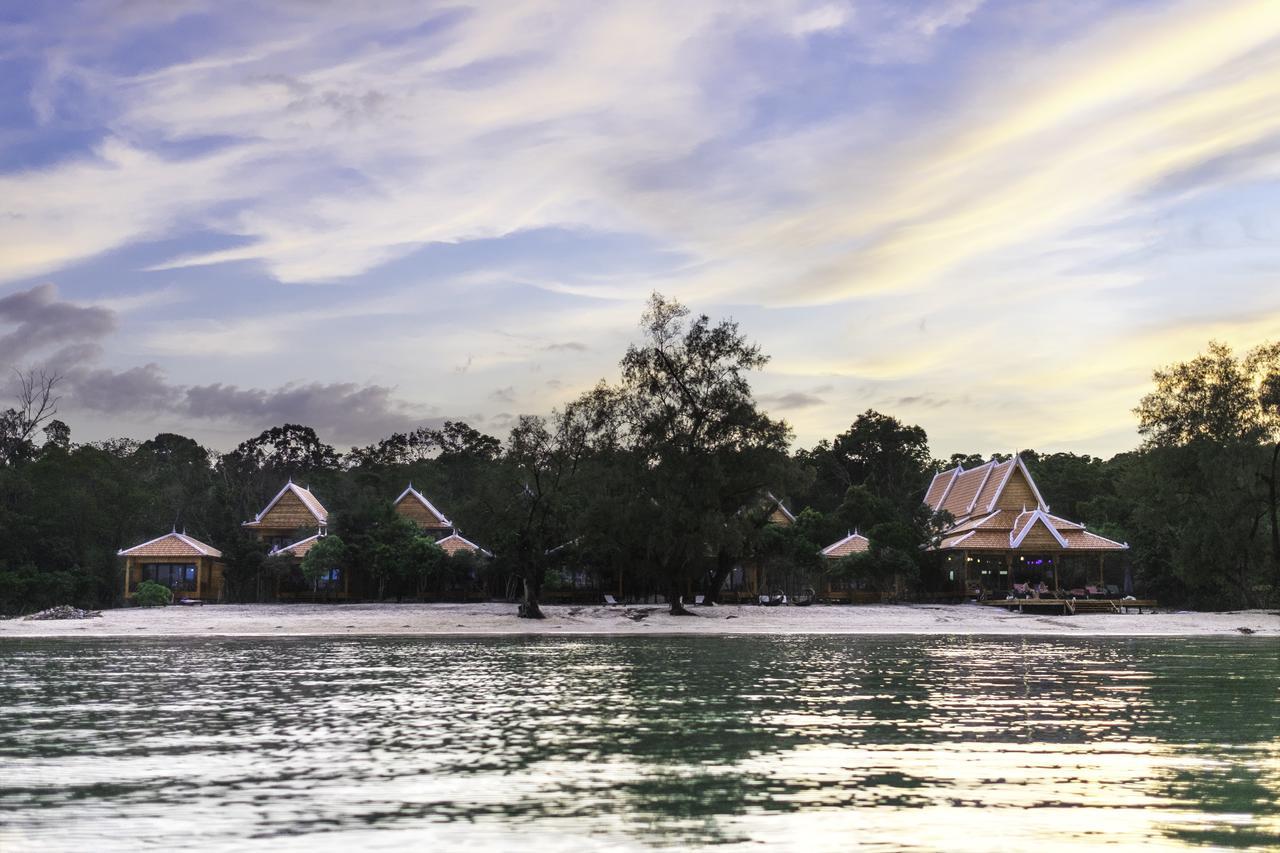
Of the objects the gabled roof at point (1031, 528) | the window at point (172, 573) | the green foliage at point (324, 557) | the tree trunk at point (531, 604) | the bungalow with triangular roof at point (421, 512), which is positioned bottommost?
the tree trunk at point (531, 604)

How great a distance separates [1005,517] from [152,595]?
3918 cm

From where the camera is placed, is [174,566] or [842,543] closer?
[842,543]

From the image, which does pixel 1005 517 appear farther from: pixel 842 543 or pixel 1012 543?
pixel 842 543

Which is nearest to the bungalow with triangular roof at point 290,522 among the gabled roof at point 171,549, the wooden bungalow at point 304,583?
the wooden bungalow at point 304,583

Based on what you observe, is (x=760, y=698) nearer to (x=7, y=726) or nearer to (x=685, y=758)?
(x=685, y=758)

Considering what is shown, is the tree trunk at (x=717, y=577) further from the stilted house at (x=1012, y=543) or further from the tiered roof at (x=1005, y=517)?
the tiered roof at (x=1005, y=517)

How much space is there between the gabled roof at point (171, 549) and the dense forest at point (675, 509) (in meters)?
1.23

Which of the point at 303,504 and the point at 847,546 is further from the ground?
the point at 303,504

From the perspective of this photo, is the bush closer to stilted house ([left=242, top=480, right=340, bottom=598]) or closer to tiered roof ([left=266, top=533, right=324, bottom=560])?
tiered roof ([left=266, top=533, right=324, bottom=560])

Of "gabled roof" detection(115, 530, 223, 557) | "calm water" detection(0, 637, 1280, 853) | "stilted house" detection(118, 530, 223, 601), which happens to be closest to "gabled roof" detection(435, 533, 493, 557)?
"gabled roof" detection(115, 530, 223, 557)

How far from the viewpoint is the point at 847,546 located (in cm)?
5359

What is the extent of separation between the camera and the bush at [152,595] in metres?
49.5

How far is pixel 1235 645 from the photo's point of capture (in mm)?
31438

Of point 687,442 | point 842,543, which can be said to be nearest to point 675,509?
point 687,442
